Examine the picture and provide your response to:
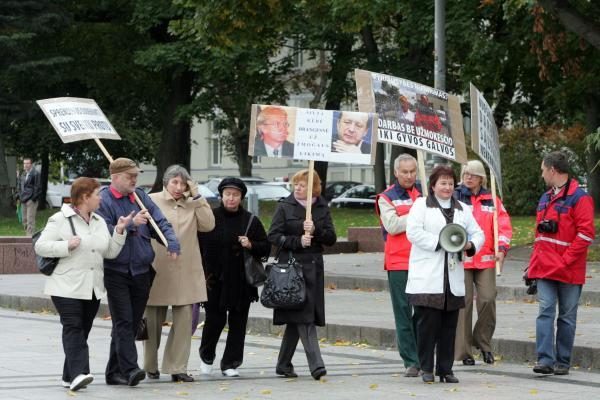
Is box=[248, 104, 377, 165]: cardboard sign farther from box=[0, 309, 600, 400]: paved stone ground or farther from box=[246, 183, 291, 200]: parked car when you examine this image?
box=[246, 183, 291, 200]: parked car

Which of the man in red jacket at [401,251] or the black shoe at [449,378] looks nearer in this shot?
the black shoe at [449,378]

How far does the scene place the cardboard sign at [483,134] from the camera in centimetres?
1333

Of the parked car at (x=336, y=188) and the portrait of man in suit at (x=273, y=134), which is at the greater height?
the parked car at (x=336, y=188)

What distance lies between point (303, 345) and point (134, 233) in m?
1.62

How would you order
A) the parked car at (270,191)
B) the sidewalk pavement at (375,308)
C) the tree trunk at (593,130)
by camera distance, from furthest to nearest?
1. the parked car at (270,191)
2. the tree trunk at (593,130)
3. the sidewalk pavement at (375,308)

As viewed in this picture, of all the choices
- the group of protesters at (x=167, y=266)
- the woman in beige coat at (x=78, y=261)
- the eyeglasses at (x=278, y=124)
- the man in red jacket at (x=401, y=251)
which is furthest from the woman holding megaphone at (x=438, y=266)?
the woman in beige coat at (x=78, y=261)

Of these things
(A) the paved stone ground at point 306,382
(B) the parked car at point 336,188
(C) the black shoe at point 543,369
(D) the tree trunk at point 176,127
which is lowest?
(A) the paved stone ground at point 306,382

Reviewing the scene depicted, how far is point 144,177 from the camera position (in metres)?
97.7

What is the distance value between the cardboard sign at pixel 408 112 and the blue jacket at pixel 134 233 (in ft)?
8.56

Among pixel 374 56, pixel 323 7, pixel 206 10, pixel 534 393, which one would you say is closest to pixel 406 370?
pixel 534 393

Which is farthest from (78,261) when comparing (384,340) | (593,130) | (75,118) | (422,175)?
(593,130)

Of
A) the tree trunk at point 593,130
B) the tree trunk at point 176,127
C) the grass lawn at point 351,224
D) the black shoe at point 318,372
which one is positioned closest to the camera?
the black shoe at point 318,372

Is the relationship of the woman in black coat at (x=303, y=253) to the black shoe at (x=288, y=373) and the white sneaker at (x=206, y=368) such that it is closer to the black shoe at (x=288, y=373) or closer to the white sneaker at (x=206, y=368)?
the black shoe at (x=288, y=373)

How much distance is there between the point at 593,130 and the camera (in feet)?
125
